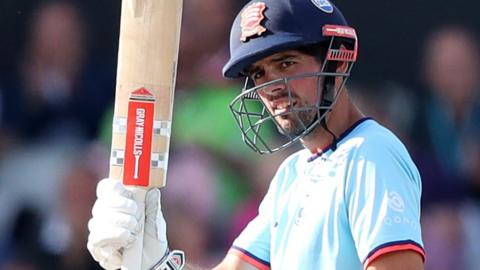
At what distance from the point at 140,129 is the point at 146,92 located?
3.9 inches

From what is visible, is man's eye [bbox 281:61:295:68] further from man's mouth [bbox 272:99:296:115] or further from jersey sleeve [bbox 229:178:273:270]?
jersey sleeve [bbox 229:178:273:270]

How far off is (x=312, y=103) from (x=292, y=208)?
270 mm

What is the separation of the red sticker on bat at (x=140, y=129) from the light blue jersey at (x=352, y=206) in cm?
40

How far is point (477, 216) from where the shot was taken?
13.8 feet

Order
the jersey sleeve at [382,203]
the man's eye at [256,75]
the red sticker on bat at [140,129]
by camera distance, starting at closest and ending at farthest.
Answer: the jersey sleeve at [382,203]
the man's eye at [256,75]
the red sticker on bat at [140,129]

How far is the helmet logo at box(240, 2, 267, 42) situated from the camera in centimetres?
262

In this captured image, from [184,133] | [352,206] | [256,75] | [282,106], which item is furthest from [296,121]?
[184,133]

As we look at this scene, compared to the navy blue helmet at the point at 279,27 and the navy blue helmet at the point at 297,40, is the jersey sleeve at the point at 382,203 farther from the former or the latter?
the navy blue helmet at the point at 279,27

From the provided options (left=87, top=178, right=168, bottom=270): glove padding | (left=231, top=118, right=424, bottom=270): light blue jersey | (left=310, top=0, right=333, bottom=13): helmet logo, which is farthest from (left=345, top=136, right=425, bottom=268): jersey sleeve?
(left=87, top=178, right=168, bottom=270): glove padding

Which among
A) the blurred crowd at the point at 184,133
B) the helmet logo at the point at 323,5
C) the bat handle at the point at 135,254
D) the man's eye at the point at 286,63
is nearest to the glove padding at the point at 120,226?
the bat handle at the point at 135,254

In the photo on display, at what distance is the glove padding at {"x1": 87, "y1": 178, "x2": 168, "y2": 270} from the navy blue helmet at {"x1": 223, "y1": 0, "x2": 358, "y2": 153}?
367 mm

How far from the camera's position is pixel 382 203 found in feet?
7.79

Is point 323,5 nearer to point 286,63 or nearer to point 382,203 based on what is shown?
point 286,63

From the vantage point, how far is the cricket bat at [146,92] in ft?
9.40
